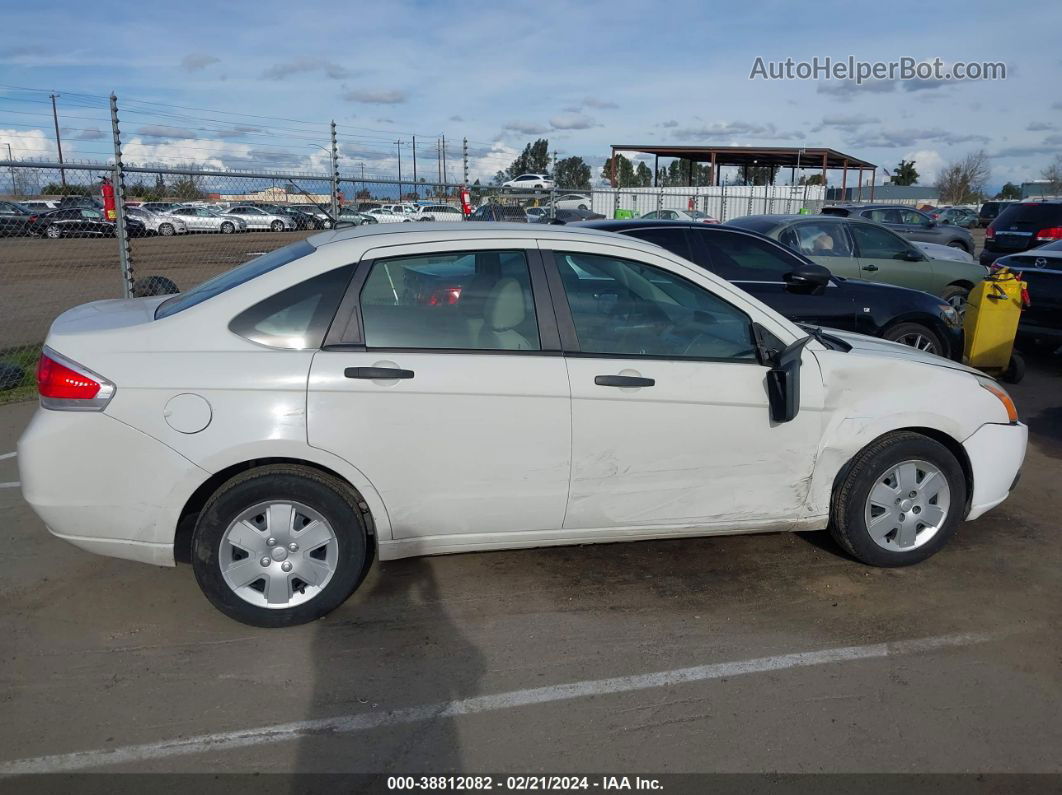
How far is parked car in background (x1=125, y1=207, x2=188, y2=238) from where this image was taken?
1086 cm

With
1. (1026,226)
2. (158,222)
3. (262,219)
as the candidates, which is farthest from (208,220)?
(1026,226)

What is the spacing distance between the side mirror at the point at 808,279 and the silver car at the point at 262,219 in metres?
7.81

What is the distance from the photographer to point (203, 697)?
133 inches

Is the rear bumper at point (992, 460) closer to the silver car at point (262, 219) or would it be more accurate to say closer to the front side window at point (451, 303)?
the front side window at point (451, 303)

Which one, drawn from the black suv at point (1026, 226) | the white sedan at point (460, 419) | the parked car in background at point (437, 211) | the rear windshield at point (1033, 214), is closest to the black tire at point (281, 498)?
the white sedan at point (460, 419)

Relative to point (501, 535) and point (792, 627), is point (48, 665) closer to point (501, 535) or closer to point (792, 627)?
point (501, 535)

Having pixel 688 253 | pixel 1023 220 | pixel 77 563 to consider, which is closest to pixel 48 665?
pixel 77 563

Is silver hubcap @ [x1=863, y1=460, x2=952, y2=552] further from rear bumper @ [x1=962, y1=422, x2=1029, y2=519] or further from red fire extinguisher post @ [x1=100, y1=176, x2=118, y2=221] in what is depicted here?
red fire extinguisher post @ [x1=100, y1=176, x2=118, y2=221]

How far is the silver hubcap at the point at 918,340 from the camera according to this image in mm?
8312

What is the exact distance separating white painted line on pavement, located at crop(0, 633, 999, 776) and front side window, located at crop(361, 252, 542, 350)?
1.50m

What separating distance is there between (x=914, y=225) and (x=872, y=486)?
69.0 feet

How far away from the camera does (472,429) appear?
3.82 meters

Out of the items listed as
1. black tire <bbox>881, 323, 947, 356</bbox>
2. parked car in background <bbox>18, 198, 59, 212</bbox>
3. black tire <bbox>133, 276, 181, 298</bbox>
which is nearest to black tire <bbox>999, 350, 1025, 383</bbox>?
black tire <bbox>881, 323, 947, 356</bbox>

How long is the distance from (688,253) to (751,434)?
4014 mm
